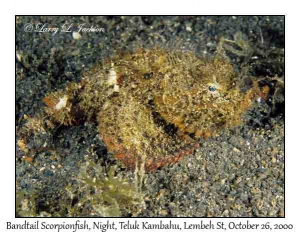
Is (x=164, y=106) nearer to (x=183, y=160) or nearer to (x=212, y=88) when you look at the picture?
(x=212, y=88)

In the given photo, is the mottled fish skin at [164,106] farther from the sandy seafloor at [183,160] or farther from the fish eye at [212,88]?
the sandy seafloor at [183,160]

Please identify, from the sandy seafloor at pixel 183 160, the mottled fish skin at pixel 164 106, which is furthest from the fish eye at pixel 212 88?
the sandy seafloor at pixel 183 160

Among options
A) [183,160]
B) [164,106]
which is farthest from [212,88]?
[183,160]

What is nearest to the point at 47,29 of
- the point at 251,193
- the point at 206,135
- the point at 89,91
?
the point at 89,91

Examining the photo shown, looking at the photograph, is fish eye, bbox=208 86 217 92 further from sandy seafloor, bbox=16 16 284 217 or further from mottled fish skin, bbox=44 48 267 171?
sandy seafloor, bbox=16 16 284 217

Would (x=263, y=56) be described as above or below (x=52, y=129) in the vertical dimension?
above

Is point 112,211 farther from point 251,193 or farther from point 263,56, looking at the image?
point 263,56

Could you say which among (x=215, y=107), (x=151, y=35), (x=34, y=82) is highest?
(x=151, y=35)

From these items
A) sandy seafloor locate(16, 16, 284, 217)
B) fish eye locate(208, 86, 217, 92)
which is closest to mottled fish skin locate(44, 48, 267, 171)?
fish eye locate(208, 86, 217, 92)

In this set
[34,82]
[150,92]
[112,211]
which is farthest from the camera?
[34,82]
